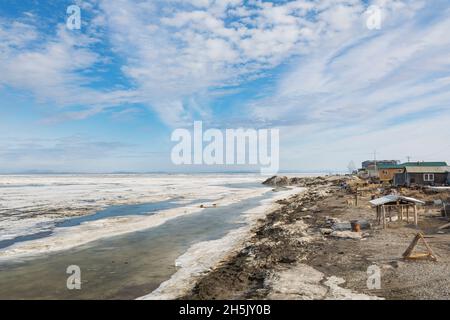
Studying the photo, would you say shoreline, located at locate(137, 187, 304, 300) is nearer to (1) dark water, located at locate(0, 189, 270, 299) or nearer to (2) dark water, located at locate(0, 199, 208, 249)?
(1) dark water, located at locate(0, 189, 270, 299)

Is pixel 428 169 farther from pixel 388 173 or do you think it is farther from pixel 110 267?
pixel 110 267

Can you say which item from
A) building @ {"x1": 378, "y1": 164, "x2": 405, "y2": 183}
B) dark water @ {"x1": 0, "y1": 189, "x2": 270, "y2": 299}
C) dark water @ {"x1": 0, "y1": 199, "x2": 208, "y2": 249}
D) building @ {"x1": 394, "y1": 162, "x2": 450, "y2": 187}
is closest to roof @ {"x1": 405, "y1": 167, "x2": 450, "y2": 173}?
building @ {"x1": 394, "y1": 162, "x2": 450, "y2": 187}

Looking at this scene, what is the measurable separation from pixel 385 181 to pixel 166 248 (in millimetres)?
59892

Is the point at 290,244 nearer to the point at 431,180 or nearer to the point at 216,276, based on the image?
the point at 216,276

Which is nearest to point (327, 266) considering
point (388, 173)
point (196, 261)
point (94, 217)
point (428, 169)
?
point (196, 261)

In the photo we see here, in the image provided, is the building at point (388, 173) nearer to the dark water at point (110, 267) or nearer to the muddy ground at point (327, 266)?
the muddy ground at point (327, 266)

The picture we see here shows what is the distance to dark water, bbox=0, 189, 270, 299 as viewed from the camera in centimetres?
1270

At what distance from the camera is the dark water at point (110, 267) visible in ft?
41.7

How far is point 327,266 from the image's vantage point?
1462 cm

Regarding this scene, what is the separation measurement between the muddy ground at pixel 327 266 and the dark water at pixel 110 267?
281 centimetres

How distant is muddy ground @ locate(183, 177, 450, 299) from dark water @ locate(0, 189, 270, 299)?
281 cm

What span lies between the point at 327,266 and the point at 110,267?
10.1 metres
